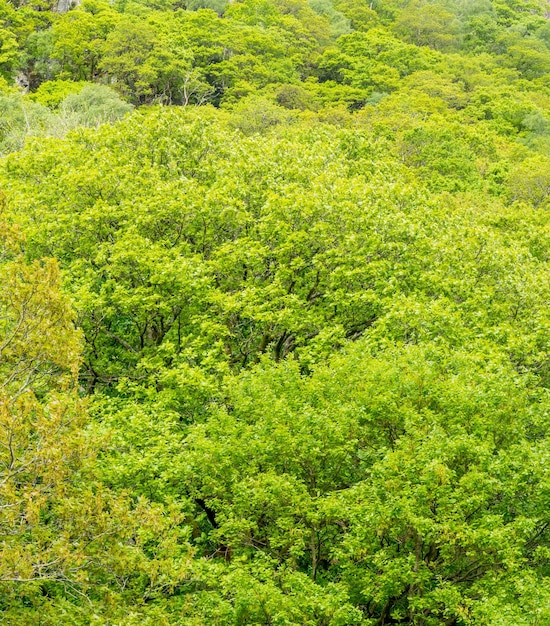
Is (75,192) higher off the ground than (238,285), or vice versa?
(75,192)

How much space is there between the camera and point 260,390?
19.4 m

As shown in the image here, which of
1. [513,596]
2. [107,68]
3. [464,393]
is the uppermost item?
[464,393]

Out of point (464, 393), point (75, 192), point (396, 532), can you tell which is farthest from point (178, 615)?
point (75, 192)

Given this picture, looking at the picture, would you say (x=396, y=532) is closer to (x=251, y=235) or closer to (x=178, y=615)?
(x=178, y=615)

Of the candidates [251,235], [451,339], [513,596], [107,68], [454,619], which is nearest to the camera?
[513,596]

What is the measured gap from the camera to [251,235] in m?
26.6

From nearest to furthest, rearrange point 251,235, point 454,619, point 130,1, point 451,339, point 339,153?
point 454,619 → point 451,339 → point 251,235 → point 339,153 → point 130,1

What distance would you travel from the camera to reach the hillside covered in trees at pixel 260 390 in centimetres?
1382

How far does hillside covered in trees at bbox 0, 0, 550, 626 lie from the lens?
1382cm

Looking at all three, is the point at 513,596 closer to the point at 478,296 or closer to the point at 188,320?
the point at 478,296

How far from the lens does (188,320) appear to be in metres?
25.6

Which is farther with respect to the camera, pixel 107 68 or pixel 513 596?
pixel 107 68

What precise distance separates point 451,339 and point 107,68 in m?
76.4

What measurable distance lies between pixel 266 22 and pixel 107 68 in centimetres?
4149
